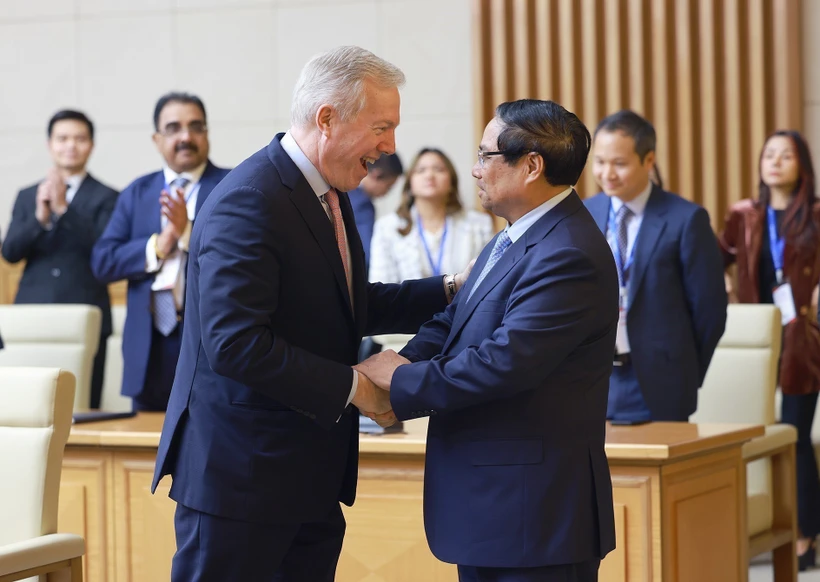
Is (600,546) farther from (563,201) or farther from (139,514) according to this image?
(139,514)

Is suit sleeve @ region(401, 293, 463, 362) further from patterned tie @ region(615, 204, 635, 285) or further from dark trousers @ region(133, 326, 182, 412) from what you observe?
dark trousers @ region(133, 326, 182, 412)

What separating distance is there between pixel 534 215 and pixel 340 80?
49cm

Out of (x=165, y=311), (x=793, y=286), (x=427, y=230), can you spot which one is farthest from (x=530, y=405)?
(x=427, y=230)

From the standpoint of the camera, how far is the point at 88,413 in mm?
3963

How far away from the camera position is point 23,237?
5.43m

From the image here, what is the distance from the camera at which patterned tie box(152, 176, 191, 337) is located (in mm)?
4316

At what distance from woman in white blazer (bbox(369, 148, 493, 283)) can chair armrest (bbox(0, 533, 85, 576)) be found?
306 centimetres

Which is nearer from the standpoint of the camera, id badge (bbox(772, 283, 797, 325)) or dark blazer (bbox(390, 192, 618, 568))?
dark blazer (bbox(390, 192, 618, 568))

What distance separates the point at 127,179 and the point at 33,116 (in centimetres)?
79

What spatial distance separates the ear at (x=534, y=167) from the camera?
243cm

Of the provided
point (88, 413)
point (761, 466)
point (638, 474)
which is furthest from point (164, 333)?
point (761, 466)

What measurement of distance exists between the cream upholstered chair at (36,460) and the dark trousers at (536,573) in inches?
35.3

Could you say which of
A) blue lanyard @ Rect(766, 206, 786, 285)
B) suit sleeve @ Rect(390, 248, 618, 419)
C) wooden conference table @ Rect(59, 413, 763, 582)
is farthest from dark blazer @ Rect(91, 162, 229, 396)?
blue lanyard @ Rect(766, 206, 786, 285)

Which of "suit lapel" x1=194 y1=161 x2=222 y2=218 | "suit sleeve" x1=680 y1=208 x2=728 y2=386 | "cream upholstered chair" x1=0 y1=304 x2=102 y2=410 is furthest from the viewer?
"cream upholstered chair" x1=0 y1=304 x2=102 y2=410
